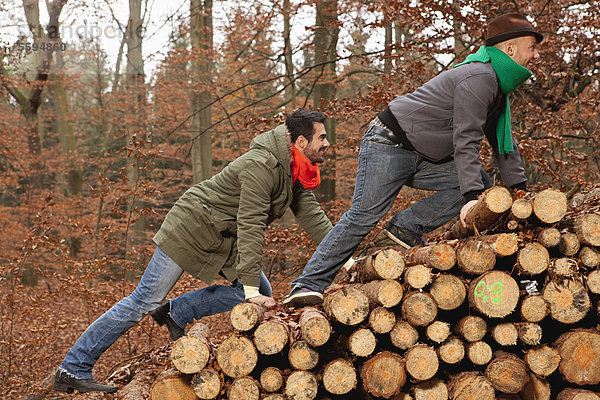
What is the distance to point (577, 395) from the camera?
9.89 feet

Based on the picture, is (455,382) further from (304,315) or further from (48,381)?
(48,381)

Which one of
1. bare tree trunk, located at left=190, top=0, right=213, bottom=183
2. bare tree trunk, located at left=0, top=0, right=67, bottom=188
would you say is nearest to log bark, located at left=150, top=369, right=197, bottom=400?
bare tree trunk, located at left=190, top=0, right=213, bottom=183

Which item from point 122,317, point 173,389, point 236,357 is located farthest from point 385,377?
point 122,317

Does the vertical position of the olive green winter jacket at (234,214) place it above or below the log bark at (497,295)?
above

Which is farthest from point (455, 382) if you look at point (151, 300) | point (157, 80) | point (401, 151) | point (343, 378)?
point (157, 80)

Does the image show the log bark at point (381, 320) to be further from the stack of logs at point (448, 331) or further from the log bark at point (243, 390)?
the log bark at point (243, 390)

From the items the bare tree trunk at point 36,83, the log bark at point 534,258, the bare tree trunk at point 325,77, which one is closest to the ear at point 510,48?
the log bark at point 534,258

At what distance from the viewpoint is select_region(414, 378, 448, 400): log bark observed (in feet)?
9.89

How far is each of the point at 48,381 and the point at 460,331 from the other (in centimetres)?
489

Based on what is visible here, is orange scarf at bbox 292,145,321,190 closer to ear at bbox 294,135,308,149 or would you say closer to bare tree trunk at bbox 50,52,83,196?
ear at bbox 294,135,308,149

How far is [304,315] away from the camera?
3107 millimetres

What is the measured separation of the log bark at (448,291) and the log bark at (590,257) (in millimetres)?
728

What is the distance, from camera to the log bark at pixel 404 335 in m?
3.03

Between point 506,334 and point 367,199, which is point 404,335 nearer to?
point 506,334
